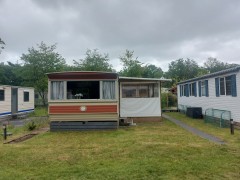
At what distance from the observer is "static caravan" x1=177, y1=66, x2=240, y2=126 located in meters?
11.6

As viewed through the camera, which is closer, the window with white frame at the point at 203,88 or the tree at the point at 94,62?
the window with white frame at the point at 203,88

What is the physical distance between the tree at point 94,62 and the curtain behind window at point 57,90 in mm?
23060

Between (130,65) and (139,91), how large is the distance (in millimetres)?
17713

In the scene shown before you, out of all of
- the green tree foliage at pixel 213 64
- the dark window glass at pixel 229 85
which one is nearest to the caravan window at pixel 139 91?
the dark window glass at pixel 229 85

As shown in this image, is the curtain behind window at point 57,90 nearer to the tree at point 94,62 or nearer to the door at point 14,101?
the door at point 14,101

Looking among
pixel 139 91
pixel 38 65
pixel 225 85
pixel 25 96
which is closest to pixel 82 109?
pixel 139 91

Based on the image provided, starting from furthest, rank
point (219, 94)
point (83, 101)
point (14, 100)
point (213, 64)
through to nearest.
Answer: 1. point (213, 64)
2. point (14, 100)
3. point (219, 94)
4. point (83, 101)

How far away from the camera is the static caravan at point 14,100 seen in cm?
1640

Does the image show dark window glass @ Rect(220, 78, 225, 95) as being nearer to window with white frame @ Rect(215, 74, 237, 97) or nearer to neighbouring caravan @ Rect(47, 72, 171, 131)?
window with white frame @ Rect(215, 74, 237, 97)

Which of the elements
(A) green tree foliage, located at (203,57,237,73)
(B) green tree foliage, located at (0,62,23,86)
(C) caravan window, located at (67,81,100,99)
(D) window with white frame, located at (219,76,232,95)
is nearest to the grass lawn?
(C) caravan window, located at (67,81,100,99)

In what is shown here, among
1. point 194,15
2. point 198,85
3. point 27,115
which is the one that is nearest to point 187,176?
point 194,15

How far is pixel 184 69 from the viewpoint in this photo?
4769cm

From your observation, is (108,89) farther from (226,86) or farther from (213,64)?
(213,64)

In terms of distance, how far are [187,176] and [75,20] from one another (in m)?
13.6
